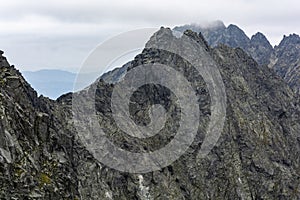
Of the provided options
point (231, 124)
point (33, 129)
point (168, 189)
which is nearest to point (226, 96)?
point (231, 124)

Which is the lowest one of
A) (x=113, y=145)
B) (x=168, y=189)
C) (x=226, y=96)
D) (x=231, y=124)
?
(x=168, y=189)

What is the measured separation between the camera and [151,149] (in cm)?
14288

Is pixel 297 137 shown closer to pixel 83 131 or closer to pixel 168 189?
pixel 168 189

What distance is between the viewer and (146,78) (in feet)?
560

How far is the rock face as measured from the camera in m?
67.9

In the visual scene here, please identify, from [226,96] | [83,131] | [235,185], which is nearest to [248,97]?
[226,96]

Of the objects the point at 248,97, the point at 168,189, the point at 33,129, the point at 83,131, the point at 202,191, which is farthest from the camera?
the point at 248,97

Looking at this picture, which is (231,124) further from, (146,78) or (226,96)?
(146,78)

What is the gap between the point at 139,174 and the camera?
132 metres

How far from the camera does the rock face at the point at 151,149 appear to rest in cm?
6788

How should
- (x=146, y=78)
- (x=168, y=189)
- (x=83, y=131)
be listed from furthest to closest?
(x=146, y=78)
(x=168, y=189)
(x=83, y=131)

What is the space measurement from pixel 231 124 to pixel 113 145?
193 ft

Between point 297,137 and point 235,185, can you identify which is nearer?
point 235,185

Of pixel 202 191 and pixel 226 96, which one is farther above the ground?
pixel 226 96
